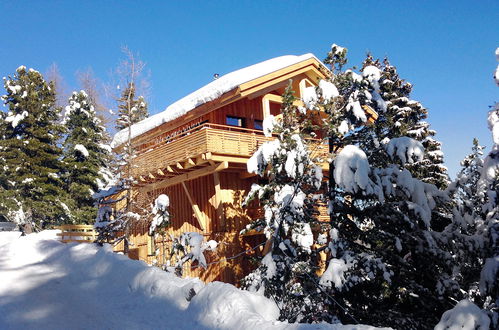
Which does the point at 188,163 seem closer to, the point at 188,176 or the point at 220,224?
the point at 188,176

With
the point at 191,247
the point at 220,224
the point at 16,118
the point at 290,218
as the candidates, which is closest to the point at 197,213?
the point at 220,224

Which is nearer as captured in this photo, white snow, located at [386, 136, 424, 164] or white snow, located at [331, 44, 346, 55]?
white snow, located at [386, 136, 424, 164]

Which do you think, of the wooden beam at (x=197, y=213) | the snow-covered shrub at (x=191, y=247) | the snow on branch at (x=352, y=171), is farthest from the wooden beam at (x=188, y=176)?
the snow on branch at (x=352, y=171)

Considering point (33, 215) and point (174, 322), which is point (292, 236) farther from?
point (33, 215)

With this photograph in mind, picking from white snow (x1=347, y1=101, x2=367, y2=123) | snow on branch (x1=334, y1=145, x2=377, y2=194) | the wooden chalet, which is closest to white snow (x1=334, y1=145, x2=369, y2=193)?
snow on branch (x1=334, y1=145, x2=377, y2=194)

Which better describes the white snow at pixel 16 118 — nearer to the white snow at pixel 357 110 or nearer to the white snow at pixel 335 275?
the white snow at pixel 357 110

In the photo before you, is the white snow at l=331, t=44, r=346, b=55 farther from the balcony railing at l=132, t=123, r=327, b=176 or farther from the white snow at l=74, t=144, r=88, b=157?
the white snow at l=74, t=144, r=88, b=157

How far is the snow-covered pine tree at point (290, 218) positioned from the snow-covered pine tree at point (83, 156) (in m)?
19.3

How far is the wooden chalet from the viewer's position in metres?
15.1

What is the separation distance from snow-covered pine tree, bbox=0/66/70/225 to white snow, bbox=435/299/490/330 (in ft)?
80.2

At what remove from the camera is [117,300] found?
7957mm

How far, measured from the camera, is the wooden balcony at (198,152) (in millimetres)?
14617

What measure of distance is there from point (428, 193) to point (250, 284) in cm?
531

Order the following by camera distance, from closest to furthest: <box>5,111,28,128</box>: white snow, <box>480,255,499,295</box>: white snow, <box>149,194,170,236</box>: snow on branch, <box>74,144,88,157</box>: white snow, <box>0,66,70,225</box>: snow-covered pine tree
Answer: <box>480,255,499,295</box>: white snow < <box>149,194,170,236</box>: snow on branch < <box>0,66,70,225</box>: snow-covered pine tree < <box>5,111,28,128</box>: white snow < <box>74,144,88,157</box>: white snow
